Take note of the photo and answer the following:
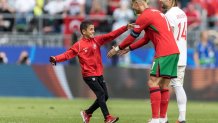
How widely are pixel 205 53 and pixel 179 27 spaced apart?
11840mm

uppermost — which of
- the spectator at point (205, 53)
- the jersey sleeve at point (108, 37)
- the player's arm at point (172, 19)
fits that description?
the player's arm at point (172, 19)

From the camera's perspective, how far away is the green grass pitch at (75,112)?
1633 centimetres

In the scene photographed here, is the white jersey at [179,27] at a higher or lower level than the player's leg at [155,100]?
higher

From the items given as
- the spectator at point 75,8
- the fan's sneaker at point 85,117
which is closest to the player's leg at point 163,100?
the fan's sneaker at point 85,117

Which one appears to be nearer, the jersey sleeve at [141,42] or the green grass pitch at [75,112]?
the jersey sleeve at [141,42]

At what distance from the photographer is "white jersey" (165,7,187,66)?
15.4 m

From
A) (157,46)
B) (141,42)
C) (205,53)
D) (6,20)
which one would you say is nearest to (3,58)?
(6,20)

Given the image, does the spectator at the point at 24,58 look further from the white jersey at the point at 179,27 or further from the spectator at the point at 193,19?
the white jersey at the point at 179,27

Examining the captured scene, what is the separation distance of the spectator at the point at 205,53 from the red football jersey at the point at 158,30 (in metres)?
12.3

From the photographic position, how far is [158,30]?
14352mm

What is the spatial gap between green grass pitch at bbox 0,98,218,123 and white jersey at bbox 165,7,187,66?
160 cm

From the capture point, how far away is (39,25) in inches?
1121

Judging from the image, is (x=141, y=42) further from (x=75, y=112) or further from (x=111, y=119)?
(x=75, y=112)

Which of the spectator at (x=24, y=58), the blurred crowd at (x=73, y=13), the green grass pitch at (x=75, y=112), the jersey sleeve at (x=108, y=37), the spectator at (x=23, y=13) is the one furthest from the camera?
the spectator at (x=23, y=13)
